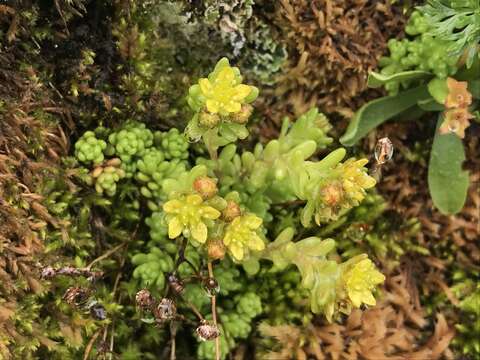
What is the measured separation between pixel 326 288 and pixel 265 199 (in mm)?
432

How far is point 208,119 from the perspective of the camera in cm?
201

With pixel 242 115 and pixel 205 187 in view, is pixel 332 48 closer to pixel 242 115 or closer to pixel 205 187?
pixel 242 115

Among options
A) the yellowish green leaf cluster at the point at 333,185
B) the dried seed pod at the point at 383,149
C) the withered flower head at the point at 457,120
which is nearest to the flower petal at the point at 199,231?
the yellowish green leaf cluster at the point at 333,185

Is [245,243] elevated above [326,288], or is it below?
above

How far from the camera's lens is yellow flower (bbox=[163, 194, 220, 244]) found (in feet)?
6.65

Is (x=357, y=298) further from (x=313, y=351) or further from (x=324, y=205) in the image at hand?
(x=313, y=351)

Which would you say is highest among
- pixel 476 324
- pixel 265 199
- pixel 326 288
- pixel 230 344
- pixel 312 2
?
pixel 312 2

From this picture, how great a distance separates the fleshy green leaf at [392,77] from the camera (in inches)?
94.0

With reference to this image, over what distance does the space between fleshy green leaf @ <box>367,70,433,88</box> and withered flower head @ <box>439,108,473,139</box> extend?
19 cm

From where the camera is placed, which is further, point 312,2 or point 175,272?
point 312,2

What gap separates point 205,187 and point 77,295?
506 mm

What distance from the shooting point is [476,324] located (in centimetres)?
257

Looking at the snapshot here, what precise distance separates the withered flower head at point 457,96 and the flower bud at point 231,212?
2.87 feet

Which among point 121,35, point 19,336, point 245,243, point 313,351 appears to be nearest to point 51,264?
point 19,336
